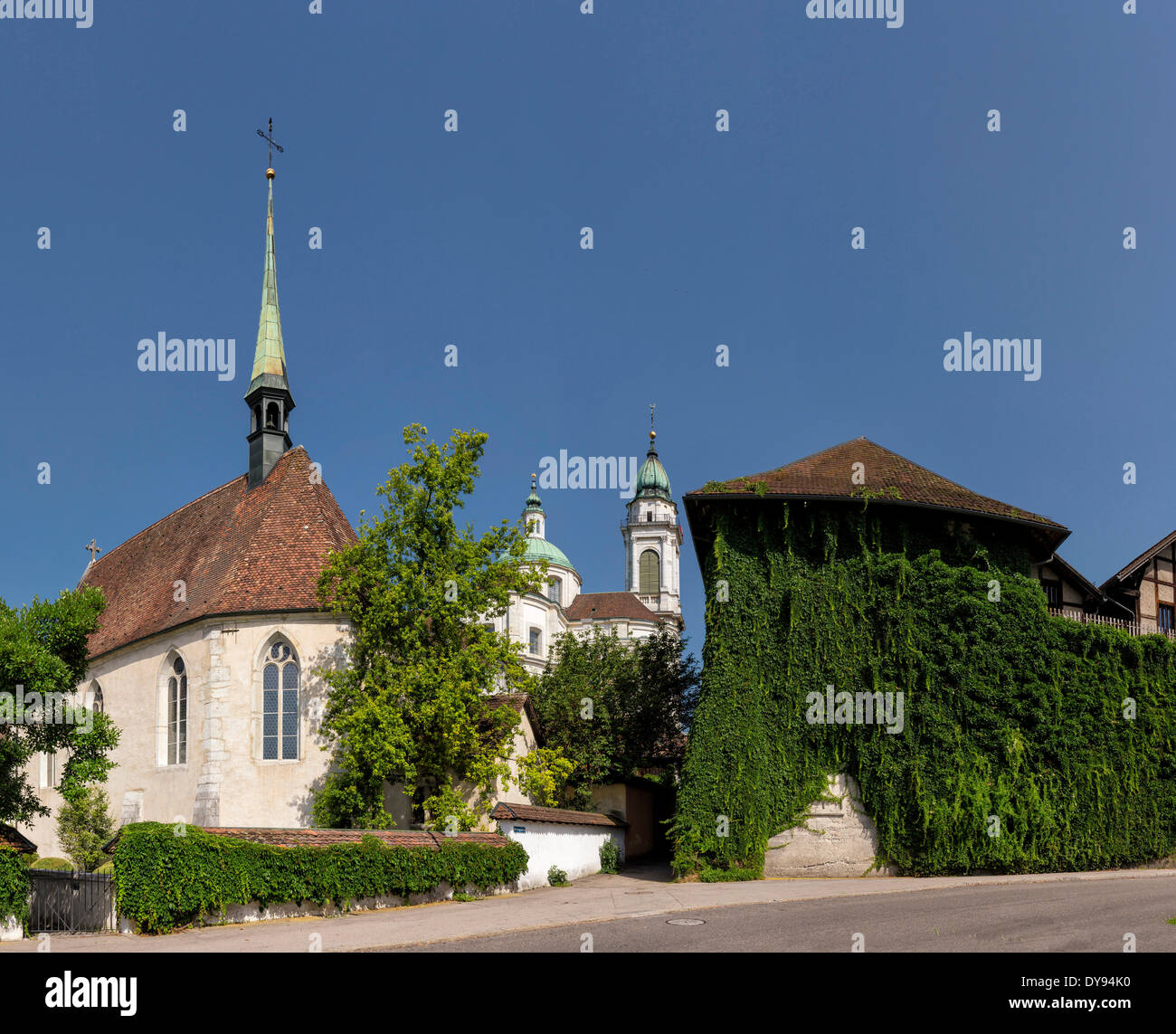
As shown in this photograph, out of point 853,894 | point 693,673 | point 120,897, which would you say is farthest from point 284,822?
point 693,673

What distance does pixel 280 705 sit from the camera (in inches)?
1054

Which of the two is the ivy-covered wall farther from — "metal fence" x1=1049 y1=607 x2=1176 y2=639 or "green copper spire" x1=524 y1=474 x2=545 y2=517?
"green copper spire" x1=524 y1=474 x2=545 y2=517

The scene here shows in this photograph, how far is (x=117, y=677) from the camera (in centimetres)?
3097

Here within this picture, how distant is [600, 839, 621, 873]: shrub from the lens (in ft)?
101

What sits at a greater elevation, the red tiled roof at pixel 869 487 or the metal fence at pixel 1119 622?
the red tiled roof at pixel 869 487

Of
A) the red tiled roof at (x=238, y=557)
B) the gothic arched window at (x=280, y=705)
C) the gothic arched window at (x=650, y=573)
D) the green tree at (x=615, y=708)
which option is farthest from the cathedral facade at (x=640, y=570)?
the gothic arched window at (x=280, y=705)

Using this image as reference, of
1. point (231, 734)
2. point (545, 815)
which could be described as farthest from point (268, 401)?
point (545, 815)

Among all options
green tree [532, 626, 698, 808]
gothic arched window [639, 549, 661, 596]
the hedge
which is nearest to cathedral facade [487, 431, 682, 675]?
gothic arched window [639, 549, 661, 596]

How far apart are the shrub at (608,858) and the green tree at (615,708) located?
372cm

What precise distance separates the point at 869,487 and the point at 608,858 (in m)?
13.7

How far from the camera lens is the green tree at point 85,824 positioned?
30.0 m

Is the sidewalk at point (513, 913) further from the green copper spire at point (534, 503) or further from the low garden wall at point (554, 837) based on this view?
the green copper spire at point (534, 503)
